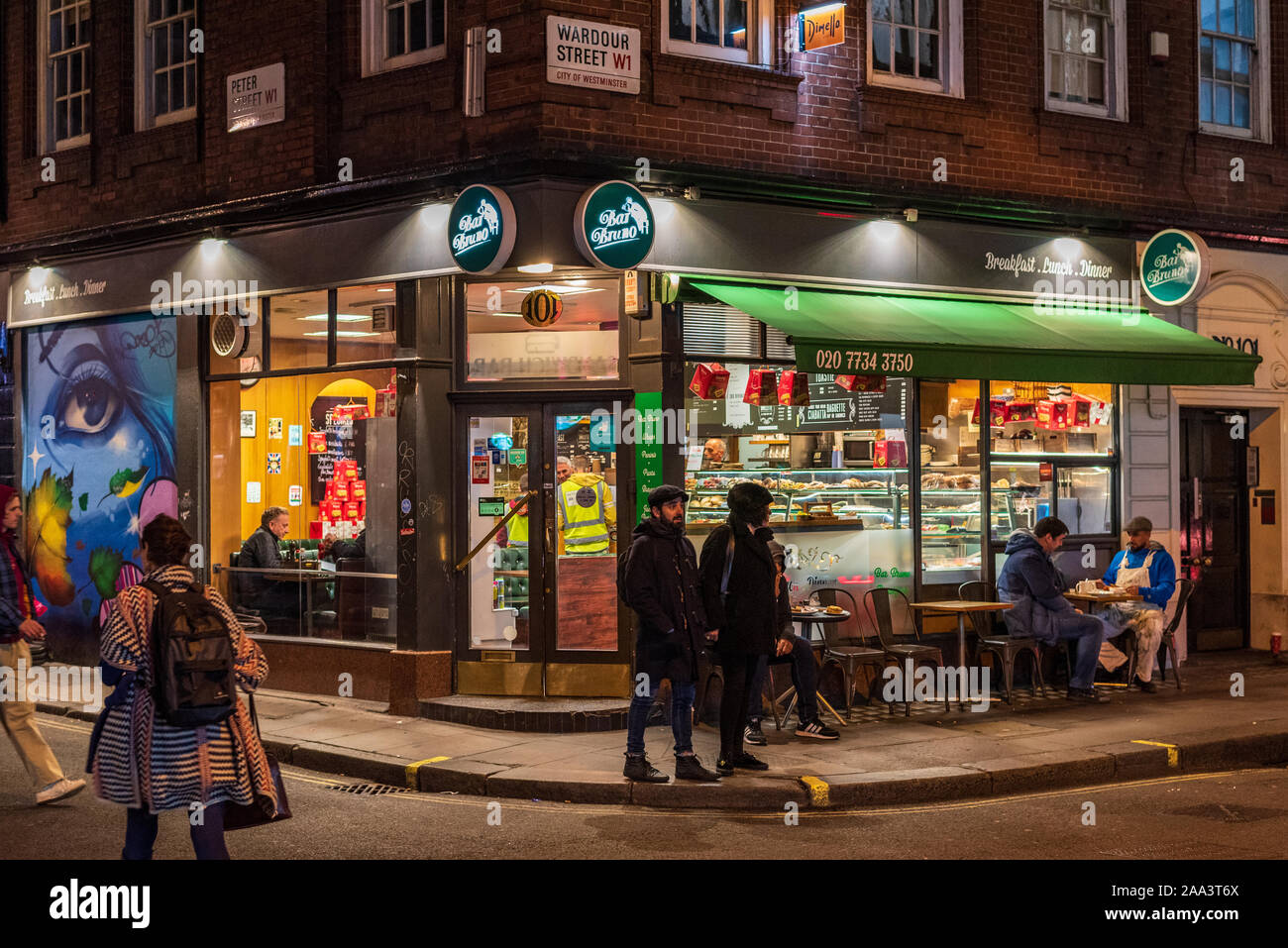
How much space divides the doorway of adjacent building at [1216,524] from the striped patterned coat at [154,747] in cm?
1120

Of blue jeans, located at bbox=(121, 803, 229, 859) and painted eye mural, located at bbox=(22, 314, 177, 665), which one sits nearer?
blue jeans, located at bbox=(121, 803, 229, 859)

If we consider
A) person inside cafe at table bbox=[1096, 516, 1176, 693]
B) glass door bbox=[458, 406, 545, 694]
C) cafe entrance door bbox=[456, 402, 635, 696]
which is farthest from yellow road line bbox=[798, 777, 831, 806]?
person inside cafe at table bbox=[1096, 516, 1176, 693]

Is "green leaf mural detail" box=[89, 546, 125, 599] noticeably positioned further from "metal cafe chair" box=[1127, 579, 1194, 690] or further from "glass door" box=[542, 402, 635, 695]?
"metal cafe chair" box=[1127, 579, 1194, 690]

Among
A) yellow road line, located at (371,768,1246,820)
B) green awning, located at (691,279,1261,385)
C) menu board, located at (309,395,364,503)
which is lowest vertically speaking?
yellow road line, located at (371,768,1246,820)

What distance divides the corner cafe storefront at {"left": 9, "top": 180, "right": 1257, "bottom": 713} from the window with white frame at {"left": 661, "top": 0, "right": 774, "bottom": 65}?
136cm

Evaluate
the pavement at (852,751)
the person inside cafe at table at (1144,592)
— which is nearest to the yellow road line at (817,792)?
the pavement at (852,751)

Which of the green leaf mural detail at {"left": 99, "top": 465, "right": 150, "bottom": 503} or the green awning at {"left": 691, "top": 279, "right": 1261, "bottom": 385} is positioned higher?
the green awning at {"left": 691, "top": 279, "right": 1261, "bottom": 385}

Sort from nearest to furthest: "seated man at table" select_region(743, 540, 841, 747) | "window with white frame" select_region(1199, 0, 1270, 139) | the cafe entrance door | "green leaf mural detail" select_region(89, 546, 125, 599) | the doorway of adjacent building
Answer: "seated man at table" select_region(743, 540, 841, 747) < the cafe entrance door < "green leaf mural detail" select_region(89, 546, 125, 599) < the doorway of adjacent building < "window with white frame" select_region(1199, 0, 1270, 139)

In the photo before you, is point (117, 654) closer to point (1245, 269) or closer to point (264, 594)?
point (264, 594)

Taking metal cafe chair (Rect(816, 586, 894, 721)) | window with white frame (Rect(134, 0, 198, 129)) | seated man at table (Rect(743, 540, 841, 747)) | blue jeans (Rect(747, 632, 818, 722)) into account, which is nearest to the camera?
seated man at table (Rect(743, 540, 841, 747))

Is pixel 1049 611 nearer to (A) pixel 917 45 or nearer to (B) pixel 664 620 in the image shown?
(B) pixel 664 620

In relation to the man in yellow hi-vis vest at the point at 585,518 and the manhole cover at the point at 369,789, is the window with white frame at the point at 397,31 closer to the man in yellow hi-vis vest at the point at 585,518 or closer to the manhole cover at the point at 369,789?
the man in yellow hi-vis vest at the point at 585,518

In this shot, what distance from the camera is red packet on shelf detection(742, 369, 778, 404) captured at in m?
11.9
